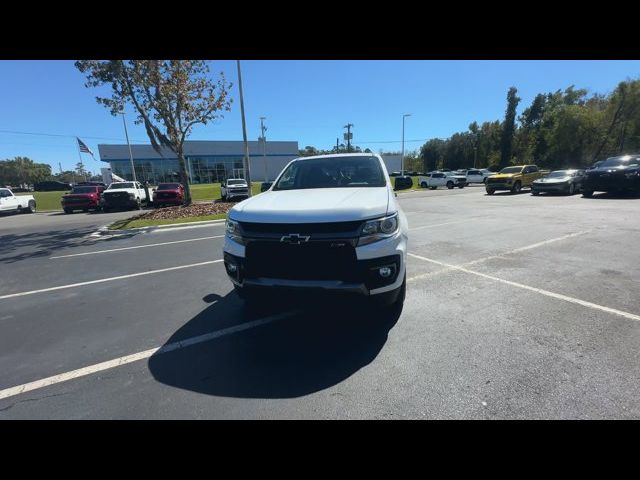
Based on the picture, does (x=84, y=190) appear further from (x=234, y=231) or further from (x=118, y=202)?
(x=234, y=231)

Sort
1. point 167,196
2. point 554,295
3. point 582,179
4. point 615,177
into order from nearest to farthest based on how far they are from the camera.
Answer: point 554,295 → point 615,177 → point 582,179 → point 167,196

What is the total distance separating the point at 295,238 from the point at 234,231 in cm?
79

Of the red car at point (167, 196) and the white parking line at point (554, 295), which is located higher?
the red car at point (167, 196)

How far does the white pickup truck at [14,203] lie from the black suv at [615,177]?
109ft

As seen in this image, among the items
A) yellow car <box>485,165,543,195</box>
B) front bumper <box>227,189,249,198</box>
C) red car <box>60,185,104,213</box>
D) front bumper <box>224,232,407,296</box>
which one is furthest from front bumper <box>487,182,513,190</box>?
red car <box>60,185,104,213</box>

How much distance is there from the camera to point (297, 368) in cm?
278

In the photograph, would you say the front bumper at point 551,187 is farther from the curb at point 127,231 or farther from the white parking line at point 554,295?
the curb at point 127,231

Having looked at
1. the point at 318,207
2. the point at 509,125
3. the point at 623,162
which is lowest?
the point at 318,207

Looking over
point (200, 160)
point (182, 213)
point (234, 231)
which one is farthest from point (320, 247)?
point (200, 160)

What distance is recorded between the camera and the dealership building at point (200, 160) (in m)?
54.5

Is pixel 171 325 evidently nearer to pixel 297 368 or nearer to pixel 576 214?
pixel 297 368

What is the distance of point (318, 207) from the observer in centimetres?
305

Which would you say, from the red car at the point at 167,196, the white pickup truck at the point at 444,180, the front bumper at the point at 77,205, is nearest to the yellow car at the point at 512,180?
the white pickup truck at the point at 444,180

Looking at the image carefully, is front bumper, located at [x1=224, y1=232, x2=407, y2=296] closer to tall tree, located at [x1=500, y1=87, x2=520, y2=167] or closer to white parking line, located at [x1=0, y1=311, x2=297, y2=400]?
white parking line, located at [x1=0, y1=311, x2=297, y2=400]
